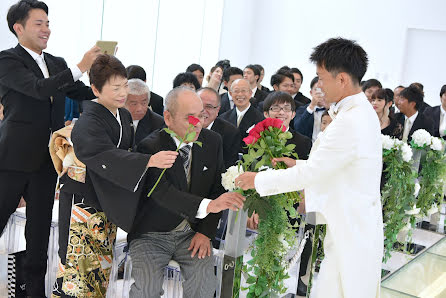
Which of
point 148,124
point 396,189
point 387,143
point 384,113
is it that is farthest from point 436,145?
point 148,124

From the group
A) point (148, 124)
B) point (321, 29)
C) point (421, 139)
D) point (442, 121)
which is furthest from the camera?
point (321, 29)

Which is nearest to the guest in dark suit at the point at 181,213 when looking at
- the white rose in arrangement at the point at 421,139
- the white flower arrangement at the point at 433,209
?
the white rose in arrangement at the point at 421,139

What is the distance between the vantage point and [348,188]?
2.53 m

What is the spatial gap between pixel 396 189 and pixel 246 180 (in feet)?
6.31

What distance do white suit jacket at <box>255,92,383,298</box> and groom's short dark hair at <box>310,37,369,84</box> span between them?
0.12 meters

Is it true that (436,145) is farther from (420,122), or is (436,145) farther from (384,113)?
(420,122)

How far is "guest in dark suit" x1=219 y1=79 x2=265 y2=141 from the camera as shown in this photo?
545 centimetres

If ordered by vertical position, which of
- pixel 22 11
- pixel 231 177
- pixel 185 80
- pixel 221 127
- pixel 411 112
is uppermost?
pixel 22 11

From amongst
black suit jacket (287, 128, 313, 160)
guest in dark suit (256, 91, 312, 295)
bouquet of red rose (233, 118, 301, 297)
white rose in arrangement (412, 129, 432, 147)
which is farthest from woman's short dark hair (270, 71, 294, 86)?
bouquet of red rose (233, 118, 301, 297)

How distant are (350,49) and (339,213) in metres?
0.72

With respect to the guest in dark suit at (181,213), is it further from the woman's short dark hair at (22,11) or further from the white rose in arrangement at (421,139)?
the white rose in arrangement at (421,139)

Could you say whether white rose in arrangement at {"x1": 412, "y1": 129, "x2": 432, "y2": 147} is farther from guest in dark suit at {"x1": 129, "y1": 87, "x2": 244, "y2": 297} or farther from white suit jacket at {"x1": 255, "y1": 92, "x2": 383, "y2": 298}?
white suit jacket at {"x1": 255, "y1": 92, "x2": 383, "y2": 298}

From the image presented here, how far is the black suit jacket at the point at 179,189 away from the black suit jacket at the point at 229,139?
4.14ft

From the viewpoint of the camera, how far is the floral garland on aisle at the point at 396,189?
4.15 meters
